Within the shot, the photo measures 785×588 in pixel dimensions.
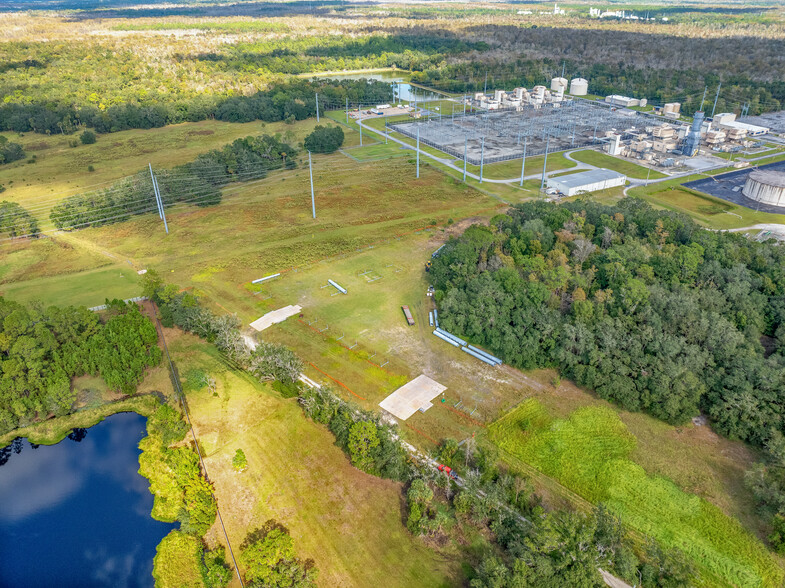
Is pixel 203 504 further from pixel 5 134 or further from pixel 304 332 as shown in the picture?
pixel 5 134

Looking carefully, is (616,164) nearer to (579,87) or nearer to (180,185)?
(579,87)

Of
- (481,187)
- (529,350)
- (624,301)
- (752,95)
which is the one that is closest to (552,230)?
(624,301)

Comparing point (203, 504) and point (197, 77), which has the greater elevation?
point (197, 77)

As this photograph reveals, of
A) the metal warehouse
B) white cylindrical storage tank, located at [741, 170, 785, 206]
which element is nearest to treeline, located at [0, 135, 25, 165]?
the metal warehouse

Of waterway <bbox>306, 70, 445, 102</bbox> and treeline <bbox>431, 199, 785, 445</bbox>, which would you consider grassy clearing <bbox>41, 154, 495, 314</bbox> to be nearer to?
treeline <bbox>431, 199, 785, 445</bbox>

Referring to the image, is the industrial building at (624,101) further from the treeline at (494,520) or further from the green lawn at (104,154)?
the treeline at (494,520)

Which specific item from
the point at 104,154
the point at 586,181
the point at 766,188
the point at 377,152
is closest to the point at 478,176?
the point at 586,181
